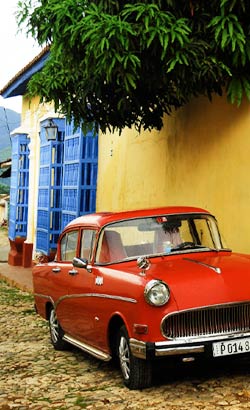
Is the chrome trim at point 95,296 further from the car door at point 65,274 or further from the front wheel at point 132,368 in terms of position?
the front wheel at point 132,368

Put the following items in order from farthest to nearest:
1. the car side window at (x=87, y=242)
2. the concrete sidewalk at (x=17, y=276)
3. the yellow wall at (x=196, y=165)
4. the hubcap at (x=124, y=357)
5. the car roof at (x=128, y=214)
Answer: the concrete sidewalk at (x=17, y=276)
the yellow wall at (x=196, y=165)
the car side window at (x=87, y=242)
the car roof at (x=128, y=214)
the hubcap at (x=124, y=357)

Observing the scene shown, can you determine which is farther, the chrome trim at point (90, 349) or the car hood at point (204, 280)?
the chrome trim at point (90, 349)

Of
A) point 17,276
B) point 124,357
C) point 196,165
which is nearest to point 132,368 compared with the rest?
point 124,357

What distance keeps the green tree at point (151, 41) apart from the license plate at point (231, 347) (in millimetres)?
3299

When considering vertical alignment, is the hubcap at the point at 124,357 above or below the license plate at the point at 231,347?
below

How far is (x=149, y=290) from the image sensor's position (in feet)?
17.6

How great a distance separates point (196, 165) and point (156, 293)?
14.7ft

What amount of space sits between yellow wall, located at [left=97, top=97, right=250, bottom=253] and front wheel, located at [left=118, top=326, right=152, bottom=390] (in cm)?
290

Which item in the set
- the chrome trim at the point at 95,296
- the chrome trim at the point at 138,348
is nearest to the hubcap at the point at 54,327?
the chrome trim at the point at 95,296

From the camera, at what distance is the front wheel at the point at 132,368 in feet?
18.2

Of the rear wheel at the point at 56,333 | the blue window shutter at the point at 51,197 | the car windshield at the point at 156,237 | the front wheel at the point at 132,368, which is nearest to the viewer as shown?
the front wheel at the point at 132,368

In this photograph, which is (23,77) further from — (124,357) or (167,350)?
(167,350)

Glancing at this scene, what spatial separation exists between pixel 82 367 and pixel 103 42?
3.49m

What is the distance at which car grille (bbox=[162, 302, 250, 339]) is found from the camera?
17.7ft
